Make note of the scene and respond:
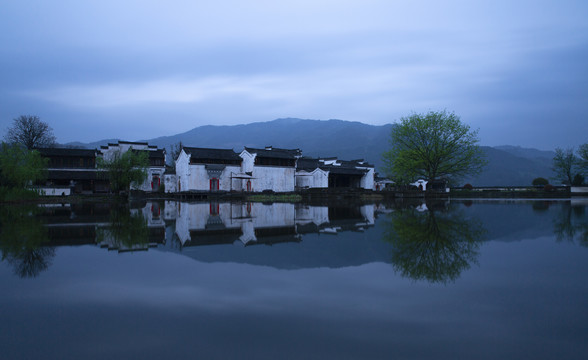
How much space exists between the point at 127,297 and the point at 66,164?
5687 centimetres

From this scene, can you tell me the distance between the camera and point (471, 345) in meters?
3.50

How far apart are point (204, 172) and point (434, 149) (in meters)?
32.3

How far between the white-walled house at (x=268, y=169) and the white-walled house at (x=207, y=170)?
4.58 ft

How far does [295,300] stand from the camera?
16.1 feet

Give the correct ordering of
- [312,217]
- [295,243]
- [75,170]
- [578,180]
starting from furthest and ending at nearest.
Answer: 1. [578,180]
2. [75,170]
3. [312,217]
4. [295,243]

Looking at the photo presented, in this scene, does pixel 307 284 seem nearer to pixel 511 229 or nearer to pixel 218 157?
pixel 511 229

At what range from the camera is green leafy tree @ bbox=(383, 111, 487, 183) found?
164ft

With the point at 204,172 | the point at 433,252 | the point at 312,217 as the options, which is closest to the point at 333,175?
the point at 204,172

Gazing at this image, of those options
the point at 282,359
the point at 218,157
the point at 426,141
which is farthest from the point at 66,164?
the point at 282,359

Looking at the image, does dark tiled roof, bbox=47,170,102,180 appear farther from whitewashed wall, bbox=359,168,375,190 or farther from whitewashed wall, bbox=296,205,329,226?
whitewashed wall, bbox=359,168,375,190

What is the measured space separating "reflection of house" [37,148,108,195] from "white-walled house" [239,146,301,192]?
2036 cm

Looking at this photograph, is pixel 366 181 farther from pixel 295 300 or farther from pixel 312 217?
pixel 295 300

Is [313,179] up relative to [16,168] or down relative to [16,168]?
down

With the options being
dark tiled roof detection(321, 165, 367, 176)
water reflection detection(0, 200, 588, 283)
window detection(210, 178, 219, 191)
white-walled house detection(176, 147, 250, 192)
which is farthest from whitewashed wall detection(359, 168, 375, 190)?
Result: water reflection detection(0, 200, 588, 283)
